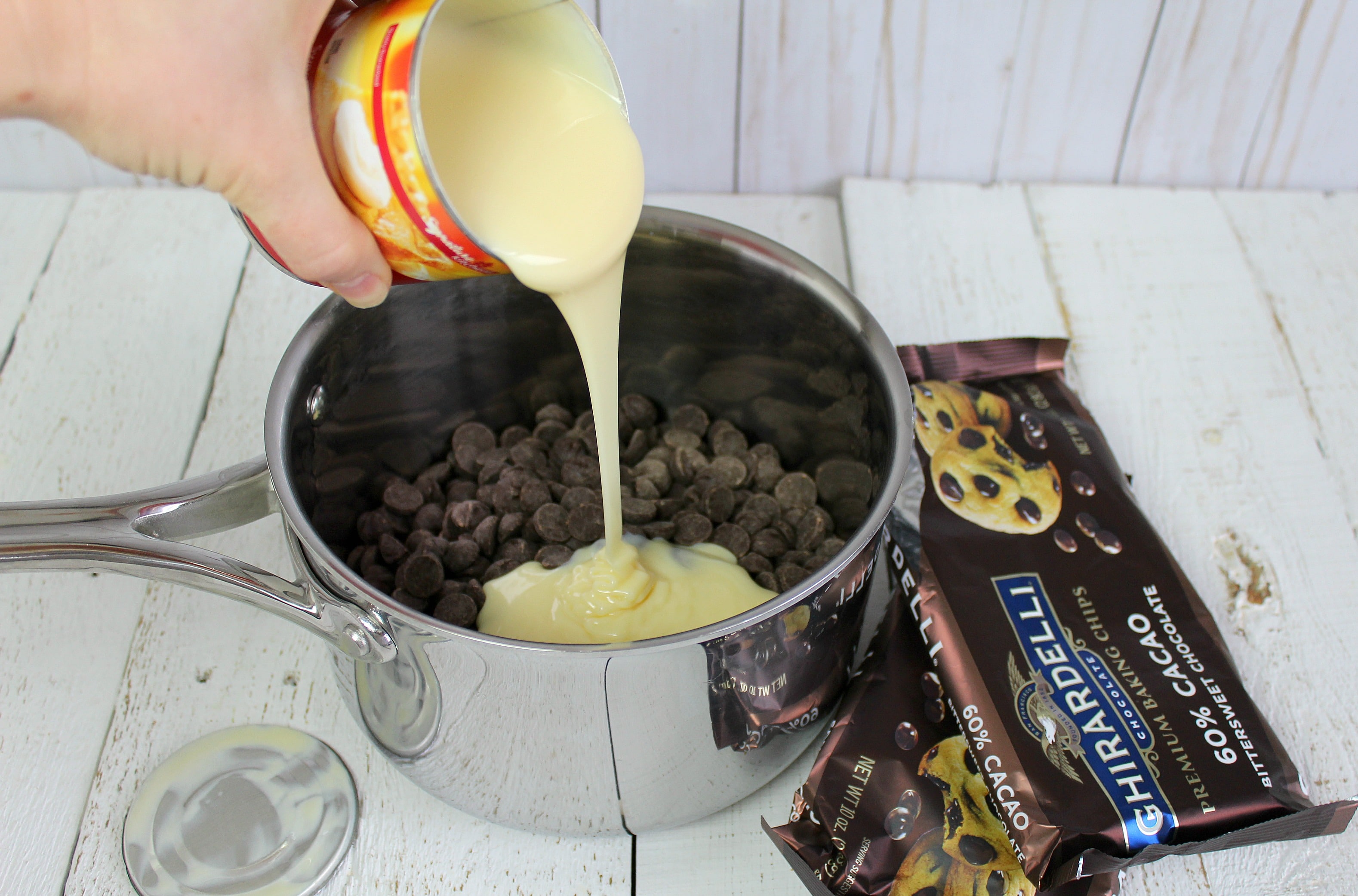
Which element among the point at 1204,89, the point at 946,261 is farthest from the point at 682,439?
the point at 1204,89

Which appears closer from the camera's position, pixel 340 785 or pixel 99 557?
pixel 99 557

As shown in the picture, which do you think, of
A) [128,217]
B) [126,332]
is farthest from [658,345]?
[128,217]

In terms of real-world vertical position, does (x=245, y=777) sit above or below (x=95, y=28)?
below

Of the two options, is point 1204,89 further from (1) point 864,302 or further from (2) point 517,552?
(2) point 517,552

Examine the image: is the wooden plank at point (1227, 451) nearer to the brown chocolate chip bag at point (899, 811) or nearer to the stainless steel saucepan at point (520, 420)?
the brown chocolate chip bag at point (899, 811)

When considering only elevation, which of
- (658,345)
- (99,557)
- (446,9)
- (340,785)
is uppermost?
(446,9)

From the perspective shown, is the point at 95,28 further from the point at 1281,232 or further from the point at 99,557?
the point at 1281,232
